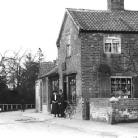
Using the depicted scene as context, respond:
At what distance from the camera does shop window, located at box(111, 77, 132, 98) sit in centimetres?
2239

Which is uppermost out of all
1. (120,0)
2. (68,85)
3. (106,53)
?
(120,0)

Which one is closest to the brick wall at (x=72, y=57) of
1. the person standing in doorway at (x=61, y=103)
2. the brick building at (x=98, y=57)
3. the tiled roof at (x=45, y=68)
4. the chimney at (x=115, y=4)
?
the brick building at (x=98, y=57)

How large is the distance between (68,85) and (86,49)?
3394 mm

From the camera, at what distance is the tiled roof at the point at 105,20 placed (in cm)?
2267

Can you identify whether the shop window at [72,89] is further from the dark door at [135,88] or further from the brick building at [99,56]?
the dark door at [135,88]

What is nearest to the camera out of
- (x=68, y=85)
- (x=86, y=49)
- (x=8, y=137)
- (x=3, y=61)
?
(x=8, y=137)

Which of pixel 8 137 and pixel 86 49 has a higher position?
pixel 86 49

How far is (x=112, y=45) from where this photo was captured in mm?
22750

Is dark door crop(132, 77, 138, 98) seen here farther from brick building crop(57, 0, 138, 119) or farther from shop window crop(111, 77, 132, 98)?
shop window crop(111, 77, 132, 98)

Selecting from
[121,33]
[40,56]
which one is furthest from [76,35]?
[40,56]

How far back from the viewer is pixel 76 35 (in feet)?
74.9

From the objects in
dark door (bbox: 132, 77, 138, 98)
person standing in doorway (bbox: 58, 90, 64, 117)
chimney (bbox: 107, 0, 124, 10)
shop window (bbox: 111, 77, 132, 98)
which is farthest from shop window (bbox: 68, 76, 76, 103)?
chimney (bbox: 107, 0, 124, 10)

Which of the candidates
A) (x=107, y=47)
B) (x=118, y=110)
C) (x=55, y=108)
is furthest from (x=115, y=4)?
(x=118, y=110)

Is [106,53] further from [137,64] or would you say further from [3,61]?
[3,61]
